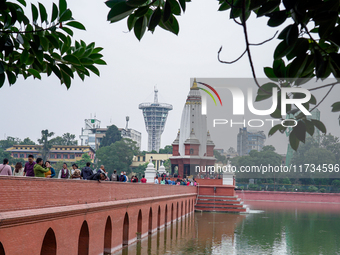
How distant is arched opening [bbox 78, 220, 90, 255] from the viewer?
37.0 ft

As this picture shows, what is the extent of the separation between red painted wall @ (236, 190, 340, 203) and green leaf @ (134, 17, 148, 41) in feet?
181

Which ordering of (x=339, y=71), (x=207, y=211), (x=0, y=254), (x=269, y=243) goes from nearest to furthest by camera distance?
(x=339, y=71) → (x=0, y=254) → (x=269, y=243) → (x=207, y=211)

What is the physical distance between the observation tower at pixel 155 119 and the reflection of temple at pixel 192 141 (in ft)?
280

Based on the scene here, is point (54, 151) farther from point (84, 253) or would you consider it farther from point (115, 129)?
point (84, 253)

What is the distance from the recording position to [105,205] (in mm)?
12641

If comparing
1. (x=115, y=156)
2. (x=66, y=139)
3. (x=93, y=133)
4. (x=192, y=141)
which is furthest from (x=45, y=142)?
(x=93, y=133)

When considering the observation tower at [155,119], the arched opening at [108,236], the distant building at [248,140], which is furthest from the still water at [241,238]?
the observation tower at [155,119]

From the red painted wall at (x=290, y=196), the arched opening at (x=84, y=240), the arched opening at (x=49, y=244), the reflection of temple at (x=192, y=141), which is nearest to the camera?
the arched opening at (x=49, y=244)

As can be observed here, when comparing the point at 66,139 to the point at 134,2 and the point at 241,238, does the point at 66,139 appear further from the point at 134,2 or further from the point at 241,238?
the point at 134,2

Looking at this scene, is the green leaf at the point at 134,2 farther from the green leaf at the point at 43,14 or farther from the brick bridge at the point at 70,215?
the brick bridge at the point at 70,215

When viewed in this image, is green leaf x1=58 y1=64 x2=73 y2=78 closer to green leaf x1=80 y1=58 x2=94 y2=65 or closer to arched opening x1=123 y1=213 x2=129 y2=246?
green leaf x1=80 y1=58 x2=94 y2=65

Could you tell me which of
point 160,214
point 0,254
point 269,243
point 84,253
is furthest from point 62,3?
point 160,214

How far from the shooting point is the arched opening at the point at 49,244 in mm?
9219

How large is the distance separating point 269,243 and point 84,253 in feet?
32.6
